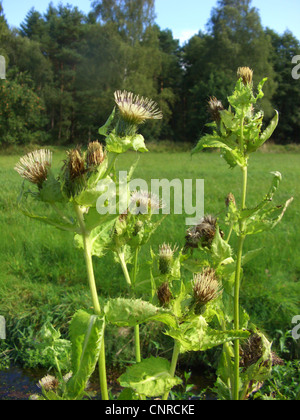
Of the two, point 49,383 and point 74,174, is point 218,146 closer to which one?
point 74,174

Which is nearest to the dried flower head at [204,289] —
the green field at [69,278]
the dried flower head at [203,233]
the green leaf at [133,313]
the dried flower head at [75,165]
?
the green leaf at [133,313]

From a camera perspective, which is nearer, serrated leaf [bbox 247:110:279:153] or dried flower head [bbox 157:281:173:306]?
dried flower head [bbox 157:281:173:306]

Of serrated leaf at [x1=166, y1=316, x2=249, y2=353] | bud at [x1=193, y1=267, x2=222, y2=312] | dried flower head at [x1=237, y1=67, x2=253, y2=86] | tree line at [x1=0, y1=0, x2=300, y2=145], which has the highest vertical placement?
tree line at [x1=0, y1=0, x2=300, y2=145]

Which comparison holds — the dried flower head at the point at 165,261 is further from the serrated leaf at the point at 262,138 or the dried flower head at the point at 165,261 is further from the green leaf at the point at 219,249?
the serrated leaf at the point at 262,138

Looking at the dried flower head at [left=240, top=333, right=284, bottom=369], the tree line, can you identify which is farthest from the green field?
the tree line

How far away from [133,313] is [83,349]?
165mm

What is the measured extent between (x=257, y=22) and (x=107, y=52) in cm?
1138

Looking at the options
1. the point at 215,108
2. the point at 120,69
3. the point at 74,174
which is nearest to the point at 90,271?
the point at 74,174

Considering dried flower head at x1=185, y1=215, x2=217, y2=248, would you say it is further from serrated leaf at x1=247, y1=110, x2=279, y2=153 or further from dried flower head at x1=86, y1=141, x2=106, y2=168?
dried flower head at x1=86, y1=141, x2=106, y2=168

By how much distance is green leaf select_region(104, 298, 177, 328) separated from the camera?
1.12 metres

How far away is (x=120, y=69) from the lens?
28.5m

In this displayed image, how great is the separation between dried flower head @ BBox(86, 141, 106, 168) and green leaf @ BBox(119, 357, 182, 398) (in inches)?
26.1

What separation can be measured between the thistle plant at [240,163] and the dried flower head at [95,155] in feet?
1.38

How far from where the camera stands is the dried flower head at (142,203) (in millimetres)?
1645
